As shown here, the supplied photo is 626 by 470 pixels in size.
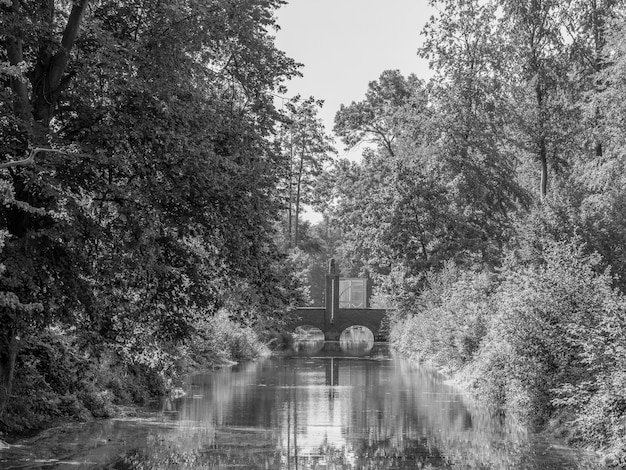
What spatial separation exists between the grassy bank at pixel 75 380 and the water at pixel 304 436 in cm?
50

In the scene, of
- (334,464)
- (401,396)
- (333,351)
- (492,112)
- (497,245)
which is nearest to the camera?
(334,464)

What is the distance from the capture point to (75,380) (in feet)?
66.0

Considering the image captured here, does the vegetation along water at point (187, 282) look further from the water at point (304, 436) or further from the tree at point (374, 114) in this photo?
the tree at point (374, 114)

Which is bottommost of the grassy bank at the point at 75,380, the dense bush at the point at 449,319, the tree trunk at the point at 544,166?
the grassy bank at the point at 75,380

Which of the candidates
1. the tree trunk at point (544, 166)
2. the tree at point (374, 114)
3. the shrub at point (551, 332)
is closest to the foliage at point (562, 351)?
the shrub at point (551, 332)

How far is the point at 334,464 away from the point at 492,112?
1121 inches

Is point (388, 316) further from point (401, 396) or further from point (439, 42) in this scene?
point (401, 396)

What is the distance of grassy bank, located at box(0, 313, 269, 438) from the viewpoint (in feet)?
58.1

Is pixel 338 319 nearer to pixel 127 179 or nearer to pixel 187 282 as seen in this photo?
pixel 187 282

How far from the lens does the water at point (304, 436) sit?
15461 millimetres

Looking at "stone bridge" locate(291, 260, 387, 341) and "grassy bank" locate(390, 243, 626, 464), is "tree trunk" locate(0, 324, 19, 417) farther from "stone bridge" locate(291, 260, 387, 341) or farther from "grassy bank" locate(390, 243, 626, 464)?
"stone bridge" locate(291, 260, 387, 341)

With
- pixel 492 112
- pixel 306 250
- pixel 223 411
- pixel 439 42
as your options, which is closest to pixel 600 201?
pixel 492 112

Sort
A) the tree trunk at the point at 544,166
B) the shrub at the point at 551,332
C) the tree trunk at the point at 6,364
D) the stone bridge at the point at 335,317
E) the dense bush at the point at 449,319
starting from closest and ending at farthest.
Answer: the tree trunk at the point at 6,364, the shrub at the point at 551,332, the dense bush at the point at 449,319, the tree trunk at the point at 544,166, the stone bridge at the point at 335,317

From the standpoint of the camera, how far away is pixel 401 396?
2809cm
